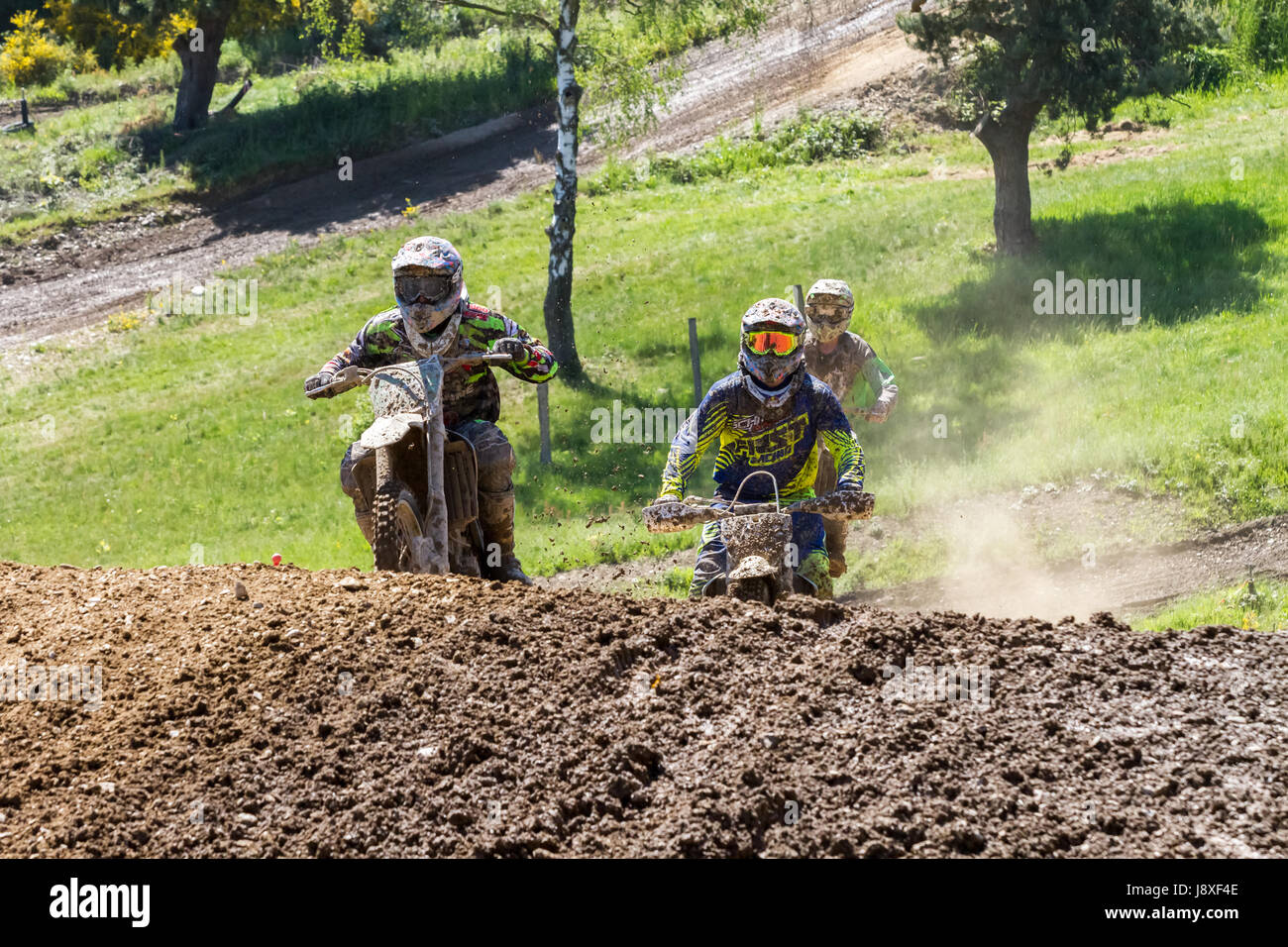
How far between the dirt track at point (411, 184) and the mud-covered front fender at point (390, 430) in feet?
60.9

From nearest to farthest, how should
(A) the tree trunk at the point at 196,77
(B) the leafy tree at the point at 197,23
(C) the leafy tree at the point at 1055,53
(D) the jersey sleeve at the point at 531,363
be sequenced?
1. (D) the jersey sleeve at the point at 531,363
2. (C) the leafy tree at the point at 1055,53
3. (B) the leafy tree at the point at 197,23
4. (A) the tree trunk at the point at 196,77

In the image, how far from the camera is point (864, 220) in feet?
81.4

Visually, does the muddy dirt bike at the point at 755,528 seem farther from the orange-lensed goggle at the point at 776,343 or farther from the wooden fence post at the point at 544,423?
the wooden fence post at the point at 544,423

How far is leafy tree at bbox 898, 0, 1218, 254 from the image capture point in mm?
20188

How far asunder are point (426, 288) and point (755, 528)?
299 centimetres

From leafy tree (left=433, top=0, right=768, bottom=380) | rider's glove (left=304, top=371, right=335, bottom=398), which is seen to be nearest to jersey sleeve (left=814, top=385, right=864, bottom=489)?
rider's glove (left=304, top=371, right=335, bottom=398)

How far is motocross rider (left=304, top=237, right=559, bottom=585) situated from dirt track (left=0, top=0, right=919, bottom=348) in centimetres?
1752

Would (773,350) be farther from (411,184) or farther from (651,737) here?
(411,184)

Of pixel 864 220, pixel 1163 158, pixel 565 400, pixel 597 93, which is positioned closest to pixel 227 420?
pixel 565 400

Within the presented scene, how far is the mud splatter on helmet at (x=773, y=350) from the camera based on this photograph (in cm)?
813

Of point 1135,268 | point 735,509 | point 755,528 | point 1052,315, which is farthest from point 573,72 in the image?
point 755,528

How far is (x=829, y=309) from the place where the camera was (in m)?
11.1

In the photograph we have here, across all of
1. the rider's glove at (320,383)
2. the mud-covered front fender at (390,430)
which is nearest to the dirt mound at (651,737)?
the mud-covered front fender at (390,430)

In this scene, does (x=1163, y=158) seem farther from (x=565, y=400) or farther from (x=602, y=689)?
(x=602, y=689)
